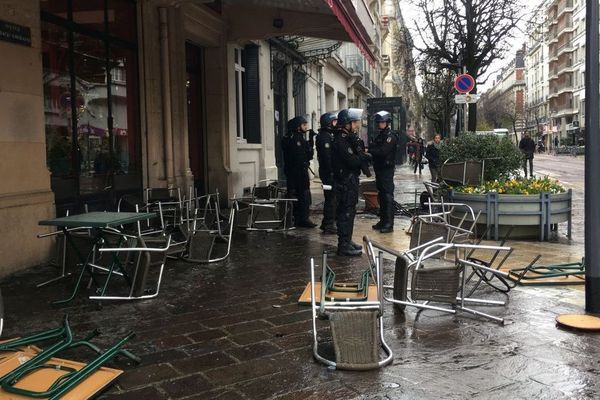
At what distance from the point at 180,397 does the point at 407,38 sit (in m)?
18.3

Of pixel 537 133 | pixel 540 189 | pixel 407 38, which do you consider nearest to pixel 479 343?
pixel 540 189

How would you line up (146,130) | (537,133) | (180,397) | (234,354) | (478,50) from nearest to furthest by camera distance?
(180,397) → (234,354) → (146,130) → (478,50) → (537,133)

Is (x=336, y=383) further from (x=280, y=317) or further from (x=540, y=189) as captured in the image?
(x=540, y=189)

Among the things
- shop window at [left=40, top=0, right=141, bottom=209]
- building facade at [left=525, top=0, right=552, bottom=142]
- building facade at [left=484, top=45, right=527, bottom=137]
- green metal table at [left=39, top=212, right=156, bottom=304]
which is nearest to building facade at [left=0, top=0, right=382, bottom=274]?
shop window at [left=40, top=0, right=141, bottom=209]

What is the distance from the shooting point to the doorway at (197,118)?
490 inches

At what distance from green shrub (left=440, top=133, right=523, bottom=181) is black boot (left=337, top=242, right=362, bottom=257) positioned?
13.8 ft

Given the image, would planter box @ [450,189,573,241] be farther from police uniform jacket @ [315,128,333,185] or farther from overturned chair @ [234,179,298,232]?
overturned chair @ [234,179,298,232]

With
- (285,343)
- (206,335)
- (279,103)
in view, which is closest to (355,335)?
(285,343)

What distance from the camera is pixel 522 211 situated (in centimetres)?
877

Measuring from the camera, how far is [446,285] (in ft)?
15.5

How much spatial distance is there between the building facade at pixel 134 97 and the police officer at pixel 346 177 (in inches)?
72.5

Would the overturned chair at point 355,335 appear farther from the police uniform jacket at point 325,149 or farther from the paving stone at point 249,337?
the police uniform jacket at point 325,149

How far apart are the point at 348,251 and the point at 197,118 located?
6.18 metres

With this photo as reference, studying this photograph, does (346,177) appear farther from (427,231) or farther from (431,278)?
(431,278)
